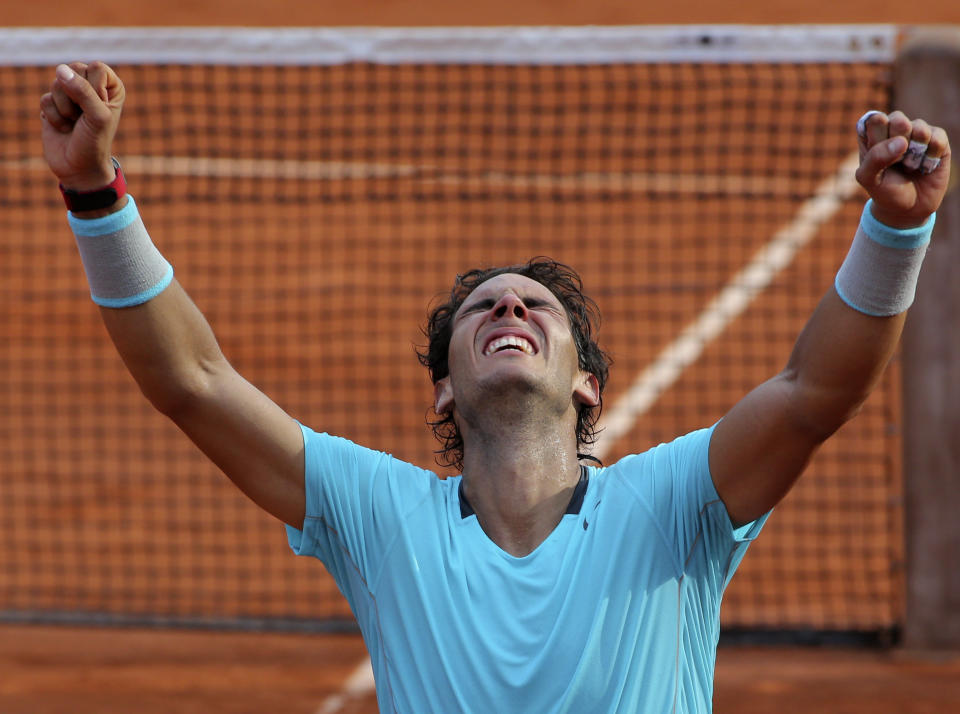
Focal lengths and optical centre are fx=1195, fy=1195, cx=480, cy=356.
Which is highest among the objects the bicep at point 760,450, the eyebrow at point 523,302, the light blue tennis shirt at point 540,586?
the eyebrow at point 523,302

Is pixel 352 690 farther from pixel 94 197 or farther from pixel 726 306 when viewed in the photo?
pixel 726 306

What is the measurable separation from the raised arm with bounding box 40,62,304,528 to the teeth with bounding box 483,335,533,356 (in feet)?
2.00

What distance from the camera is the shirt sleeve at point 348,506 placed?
3234 millimetres

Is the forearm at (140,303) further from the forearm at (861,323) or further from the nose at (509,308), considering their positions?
the forearm at (861,323)

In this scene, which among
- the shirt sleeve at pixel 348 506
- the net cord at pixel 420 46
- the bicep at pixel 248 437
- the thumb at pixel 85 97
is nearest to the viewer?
the thumb at pixel 85 97

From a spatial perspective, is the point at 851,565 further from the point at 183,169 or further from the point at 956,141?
the point at 183,169

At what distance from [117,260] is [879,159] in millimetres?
1833

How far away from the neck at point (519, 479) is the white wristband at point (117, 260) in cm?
101

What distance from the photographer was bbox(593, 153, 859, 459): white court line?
10.4m

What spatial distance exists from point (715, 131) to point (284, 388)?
5678mm

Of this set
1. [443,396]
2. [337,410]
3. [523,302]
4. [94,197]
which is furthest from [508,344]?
[337,410]

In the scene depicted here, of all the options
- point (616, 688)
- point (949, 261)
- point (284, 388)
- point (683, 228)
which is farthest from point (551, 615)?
point (683, 228)

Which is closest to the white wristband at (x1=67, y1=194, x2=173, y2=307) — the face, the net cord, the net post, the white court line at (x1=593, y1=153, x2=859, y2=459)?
the face

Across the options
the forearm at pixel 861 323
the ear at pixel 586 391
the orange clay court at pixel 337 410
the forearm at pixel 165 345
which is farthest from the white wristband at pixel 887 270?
the orange clay court at pixel 337 410
